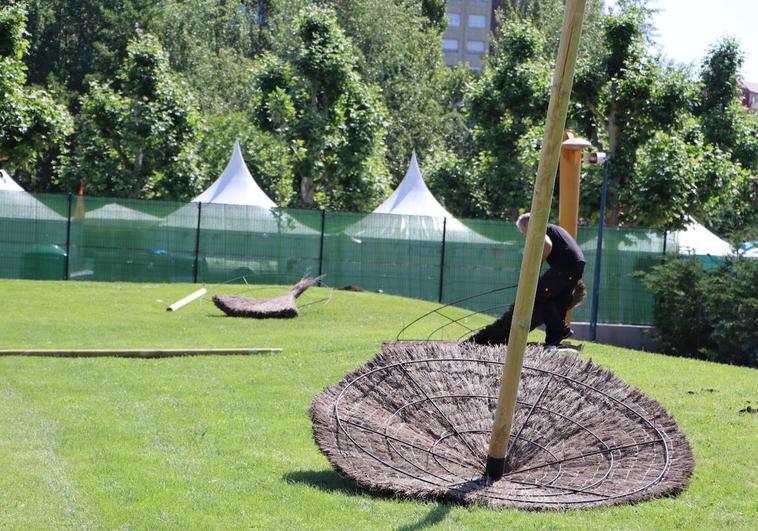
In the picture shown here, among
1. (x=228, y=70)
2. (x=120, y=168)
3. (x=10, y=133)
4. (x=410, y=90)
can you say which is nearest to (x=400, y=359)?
(x=10, y=133)

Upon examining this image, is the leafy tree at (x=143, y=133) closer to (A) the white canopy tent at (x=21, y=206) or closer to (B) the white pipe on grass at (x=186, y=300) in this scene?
(A) the white canopy tent at (x=21, y=206)

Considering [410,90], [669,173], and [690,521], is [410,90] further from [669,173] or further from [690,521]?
[690,521]

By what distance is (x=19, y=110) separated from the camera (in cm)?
2391

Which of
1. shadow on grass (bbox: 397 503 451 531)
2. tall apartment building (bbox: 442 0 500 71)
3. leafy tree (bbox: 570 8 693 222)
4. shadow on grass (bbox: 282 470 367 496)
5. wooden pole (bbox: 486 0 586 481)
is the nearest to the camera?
wooden pole (bbox: 486 0 586 481)

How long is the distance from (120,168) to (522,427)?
30.9 metres

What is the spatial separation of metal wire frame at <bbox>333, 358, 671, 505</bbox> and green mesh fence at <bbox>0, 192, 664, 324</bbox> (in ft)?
63.6

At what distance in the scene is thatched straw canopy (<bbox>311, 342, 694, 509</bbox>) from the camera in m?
6.54

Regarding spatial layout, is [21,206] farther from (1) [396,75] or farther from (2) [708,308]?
(1) [396,75]

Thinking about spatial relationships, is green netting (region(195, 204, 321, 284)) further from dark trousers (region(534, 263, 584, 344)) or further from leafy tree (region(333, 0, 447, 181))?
leafy tree (region(333, 0, 447, 181))

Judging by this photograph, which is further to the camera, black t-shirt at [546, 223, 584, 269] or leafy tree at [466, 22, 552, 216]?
leafy tree at [466, 22, 552, 216]

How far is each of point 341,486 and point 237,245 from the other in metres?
21.6

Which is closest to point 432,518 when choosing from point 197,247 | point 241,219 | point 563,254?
point 563,254

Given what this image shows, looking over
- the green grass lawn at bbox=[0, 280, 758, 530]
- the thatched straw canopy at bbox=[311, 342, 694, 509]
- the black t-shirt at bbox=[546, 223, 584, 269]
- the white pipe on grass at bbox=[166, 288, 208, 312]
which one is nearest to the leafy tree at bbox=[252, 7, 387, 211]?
the white pipe on grass at bbox=[166, 288, 208, 312]

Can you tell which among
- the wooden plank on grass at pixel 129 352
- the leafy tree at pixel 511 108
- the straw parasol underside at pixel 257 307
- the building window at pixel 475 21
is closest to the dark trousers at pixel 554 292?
the wooden plank on grass at pixel 129 352
